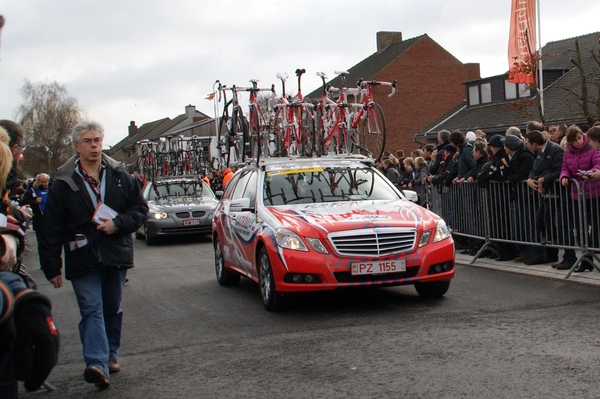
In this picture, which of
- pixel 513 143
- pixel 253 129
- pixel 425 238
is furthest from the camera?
pixel 253 129

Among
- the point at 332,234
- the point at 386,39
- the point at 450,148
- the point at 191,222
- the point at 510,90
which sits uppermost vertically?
the point at 386,39

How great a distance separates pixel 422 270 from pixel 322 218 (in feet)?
3.94

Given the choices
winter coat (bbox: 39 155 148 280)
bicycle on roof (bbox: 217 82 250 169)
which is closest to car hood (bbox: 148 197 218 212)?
bicycle on roof (bbox: 217 82 250 169)

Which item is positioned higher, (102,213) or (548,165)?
(548,165)

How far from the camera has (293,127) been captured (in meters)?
14.7

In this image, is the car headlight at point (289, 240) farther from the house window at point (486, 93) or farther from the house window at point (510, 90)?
the house window at point (486, 93)

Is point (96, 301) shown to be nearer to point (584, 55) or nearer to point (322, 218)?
point (322, 218)

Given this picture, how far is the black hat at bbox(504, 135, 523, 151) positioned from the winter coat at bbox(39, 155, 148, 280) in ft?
23.4

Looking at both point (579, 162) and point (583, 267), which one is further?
point (583, 267)

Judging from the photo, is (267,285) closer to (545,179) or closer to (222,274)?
(222,274)

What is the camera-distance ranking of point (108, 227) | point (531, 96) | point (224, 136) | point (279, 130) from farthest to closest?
point (531, 96), point (224, 136), point (279, 130), point (108, 227)

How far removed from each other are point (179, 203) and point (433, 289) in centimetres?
1222

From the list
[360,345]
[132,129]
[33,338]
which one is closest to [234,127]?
[360,345]

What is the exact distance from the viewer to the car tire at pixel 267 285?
341 inches
